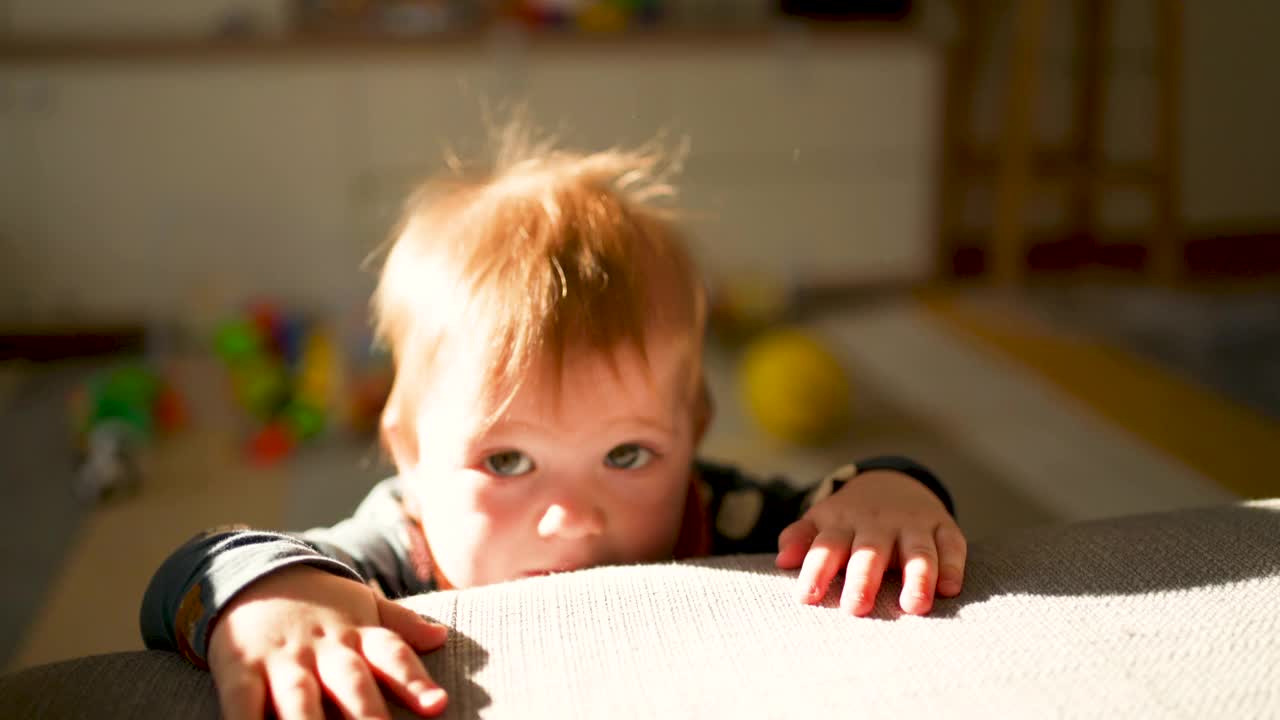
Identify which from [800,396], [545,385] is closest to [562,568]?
[545,385]

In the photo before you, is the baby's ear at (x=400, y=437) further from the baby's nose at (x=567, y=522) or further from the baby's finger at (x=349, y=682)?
the baby's finger at (x=349, y=682)

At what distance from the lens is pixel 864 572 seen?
56cm

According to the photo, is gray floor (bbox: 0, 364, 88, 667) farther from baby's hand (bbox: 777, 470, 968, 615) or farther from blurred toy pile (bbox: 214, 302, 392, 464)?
baby's hand (bbox: 777, 470, 968, 615)

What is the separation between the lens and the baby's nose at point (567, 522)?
0.67 metres

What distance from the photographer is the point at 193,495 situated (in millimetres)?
1726

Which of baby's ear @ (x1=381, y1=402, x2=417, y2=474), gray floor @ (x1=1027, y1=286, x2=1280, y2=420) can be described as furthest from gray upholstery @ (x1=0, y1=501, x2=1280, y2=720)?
gray floor @ (x1=1027, y1=286, x2=1280, y2=420)

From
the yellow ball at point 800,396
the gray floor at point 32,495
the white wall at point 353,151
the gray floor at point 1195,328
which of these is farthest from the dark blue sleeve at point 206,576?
the white wall at point 353,151

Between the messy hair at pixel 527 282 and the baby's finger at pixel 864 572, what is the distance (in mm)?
190

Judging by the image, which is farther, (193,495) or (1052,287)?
(1052,287)

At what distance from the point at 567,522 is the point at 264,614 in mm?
201

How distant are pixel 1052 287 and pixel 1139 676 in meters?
2.72

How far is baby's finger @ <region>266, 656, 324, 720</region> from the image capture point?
454 mm

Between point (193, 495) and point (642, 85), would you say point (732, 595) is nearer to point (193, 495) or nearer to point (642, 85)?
point (193, 495)

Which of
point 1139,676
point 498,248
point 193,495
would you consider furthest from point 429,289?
point 193,495
